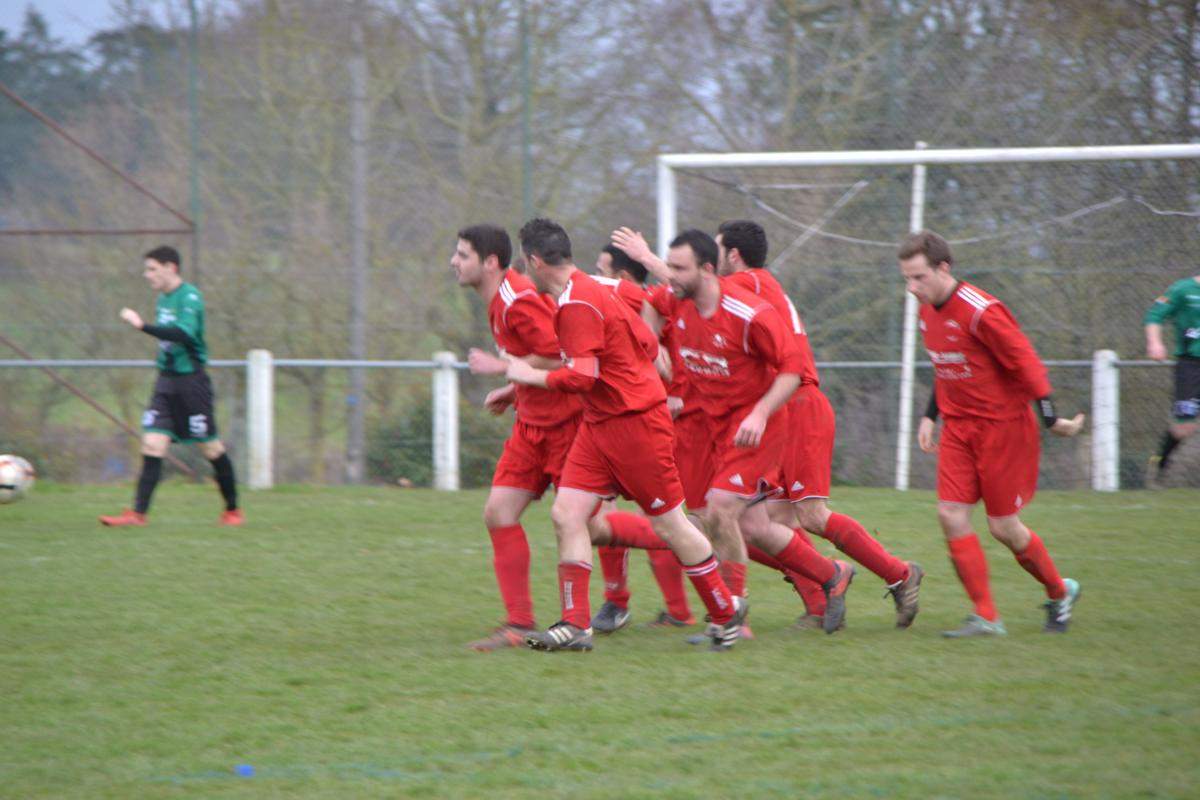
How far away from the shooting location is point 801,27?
1318 cm

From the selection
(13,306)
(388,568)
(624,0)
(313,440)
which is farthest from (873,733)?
(13,306)

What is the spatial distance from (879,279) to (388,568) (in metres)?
6.14

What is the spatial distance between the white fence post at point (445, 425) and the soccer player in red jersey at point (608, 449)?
7001 millimetres

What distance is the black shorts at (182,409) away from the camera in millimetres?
9312

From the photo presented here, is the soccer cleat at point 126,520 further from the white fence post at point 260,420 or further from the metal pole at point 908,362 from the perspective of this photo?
the metal pole at point 908,362

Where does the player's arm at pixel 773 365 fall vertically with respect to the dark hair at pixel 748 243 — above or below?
below

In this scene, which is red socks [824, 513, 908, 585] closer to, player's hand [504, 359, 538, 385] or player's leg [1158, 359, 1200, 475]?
player's hand [504, 359, 538, 385]

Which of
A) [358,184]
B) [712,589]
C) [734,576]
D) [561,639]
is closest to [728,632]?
[712,589]

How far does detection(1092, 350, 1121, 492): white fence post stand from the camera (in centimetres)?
1163

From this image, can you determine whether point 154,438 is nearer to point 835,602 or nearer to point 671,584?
point 671,584

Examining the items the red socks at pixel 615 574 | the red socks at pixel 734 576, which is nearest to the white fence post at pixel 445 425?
the red socks at pixel 615 574

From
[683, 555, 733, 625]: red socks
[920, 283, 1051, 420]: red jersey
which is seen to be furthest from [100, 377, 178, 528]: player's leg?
[920, 283, 1051, 420]: red jersey

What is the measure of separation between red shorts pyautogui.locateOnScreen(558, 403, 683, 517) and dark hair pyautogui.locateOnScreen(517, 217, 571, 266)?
2.32 ft

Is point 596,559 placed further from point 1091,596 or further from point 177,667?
point 177,667
